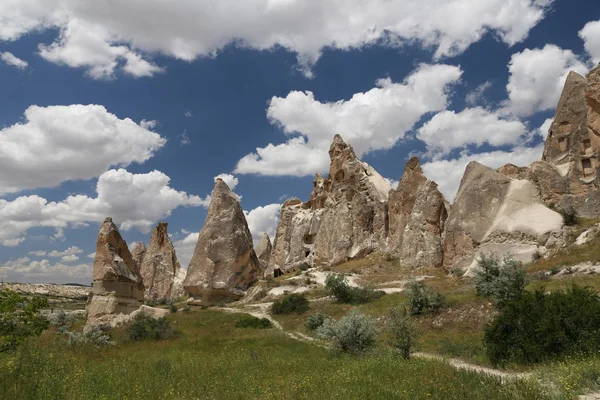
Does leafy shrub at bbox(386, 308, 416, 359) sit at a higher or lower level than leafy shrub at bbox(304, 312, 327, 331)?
higher

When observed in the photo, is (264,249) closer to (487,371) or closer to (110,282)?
(110,282)

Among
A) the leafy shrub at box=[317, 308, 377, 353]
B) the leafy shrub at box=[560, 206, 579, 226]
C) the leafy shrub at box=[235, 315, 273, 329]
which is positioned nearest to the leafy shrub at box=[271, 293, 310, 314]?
the leafy shrub at box=[235, 315, 273, 329]

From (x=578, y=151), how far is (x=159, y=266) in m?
45.9

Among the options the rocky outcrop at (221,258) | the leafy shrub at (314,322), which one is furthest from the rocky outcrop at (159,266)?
the leafy shrub at (314,322)

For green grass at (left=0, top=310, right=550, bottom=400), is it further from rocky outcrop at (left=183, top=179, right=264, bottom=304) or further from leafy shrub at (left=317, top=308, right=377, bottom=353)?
rocky outcrop at (left=183, top=179, right=264, bottom=304)

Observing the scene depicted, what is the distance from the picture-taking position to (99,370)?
32.0ft

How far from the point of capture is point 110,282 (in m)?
23.4

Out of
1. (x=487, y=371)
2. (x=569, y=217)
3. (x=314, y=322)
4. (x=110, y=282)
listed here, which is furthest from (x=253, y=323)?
(x=569, y=217)

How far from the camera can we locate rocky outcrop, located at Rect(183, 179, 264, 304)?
3156 cm

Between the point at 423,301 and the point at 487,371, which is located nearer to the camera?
the point at 487,371

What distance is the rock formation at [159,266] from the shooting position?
50688 mm

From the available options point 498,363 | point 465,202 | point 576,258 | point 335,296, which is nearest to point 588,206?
point 465,202

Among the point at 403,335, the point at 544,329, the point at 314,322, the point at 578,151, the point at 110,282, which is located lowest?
the point at 314,322

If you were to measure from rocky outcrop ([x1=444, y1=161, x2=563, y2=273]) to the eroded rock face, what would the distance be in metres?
15.1
